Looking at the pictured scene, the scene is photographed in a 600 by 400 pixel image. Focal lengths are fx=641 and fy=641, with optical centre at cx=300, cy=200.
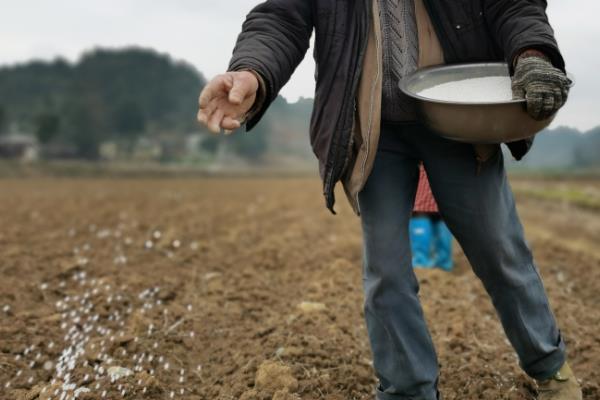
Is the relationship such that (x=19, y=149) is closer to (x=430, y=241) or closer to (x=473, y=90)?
(x=430, y=241)

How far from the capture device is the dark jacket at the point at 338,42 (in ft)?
6.81

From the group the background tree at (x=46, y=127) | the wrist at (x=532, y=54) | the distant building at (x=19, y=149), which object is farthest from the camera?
the background tree at (x=46, y=127)

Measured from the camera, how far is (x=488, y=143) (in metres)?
2.07

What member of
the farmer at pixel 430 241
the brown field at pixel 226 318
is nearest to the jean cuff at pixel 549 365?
the brown field at pixel 226 318

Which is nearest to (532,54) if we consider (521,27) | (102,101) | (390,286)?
(521,27)

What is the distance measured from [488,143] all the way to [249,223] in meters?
6.20

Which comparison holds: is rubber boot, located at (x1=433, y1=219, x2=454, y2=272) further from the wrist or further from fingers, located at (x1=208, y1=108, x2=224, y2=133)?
fingers, located at (x1=208, y1=108, x2=224, y2=133)

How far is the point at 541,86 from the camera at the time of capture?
187cm

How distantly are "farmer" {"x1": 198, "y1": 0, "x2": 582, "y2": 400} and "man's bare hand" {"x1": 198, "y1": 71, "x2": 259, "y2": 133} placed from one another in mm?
47

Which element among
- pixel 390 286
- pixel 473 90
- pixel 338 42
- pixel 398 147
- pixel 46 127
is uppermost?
pixel 338 42

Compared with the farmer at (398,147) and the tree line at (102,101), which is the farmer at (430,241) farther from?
the tree line at (102,101)

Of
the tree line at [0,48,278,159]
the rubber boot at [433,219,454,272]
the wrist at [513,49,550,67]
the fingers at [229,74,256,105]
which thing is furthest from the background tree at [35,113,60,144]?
the wrist at [513,49,550,67]

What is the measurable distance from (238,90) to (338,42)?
0.43 metres

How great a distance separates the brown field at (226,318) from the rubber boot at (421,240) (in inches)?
11.7
